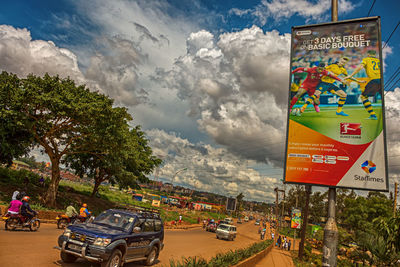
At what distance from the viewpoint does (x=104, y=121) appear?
74.4 ft

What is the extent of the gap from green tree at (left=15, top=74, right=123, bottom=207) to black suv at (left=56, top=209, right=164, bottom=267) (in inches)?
554

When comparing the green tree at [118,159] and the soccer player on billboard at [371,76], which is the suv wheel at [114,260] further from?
the green tree at [118,159]

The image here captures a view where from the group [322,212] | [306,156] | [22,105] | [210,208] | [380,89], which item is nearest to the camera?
[380,89]

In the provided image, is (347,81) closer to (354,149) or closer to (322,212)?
(354,149)

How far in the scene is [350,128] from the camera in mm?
7793

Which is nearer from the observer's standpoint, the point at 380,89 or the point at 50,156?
the point at 380,89

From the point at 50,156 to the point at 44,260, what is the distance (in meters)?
19.3

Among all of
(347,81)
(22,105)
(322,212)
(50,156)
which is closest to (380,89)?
(347,81)

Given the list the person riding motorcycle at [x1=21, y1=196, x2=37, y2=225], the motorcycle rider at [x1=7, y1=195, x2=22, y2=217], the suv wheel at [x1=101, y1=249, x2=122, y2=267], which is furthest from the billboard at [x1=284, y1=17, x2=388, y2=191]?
the motorcycle rider at [x1=7, y1=195, x2=22, y2=217]

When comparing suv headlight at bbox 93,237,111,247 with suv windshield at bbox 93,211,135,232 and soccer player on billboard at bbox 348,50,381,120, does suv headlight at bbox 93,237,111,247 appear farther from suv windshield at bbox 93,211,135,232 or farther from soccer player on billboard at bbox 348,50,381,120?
soccer player on billboard at bbox 348,50,381,120

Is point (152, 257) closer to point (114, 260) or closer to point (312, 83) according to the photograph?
point (114, 260)

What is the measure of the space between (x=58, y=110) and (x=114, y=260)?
54.9 feet

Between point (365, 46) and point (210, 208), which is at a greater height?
point (365, 46)

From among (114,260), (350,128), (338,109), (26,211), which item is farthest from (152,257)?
(338,109)
